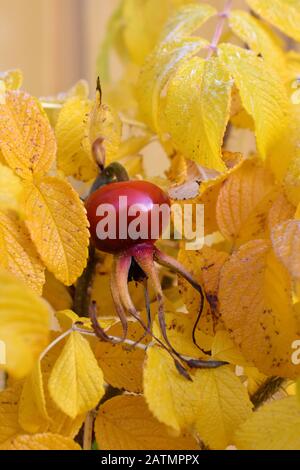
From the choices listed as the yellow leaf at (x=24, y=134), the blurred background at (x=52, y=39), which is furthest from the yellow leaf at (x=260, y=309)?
the blurred background at (x=52, y=39)

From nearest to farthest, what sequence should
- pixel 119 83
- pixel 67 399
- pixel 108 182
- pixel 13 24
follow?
pixel 67 399
pixel 108 182
pixel 119 83
pixel 13 24

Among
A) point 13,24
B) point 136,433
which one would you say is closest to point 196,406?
point 136,433

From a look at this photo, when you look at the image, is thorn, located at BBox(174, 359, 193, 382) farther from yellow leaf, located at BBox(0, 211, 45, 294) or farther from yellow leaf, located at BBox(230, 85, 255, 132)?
yellow leaf, located at BBox(230, 85, 255, 132)

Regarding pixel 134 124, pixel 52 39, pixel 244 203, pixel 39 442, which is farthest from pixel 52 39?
pixel 39 442

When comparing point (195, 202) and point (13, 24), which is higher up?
point (13, 24)

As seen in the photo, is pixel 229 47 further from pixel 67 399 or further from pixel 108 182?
pixel 67 399

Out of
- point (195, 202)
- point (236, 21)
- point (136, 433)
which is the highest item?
point (236, 21)

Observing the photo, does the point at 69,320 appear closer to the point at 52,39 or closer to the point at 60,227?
the point at 60,227
